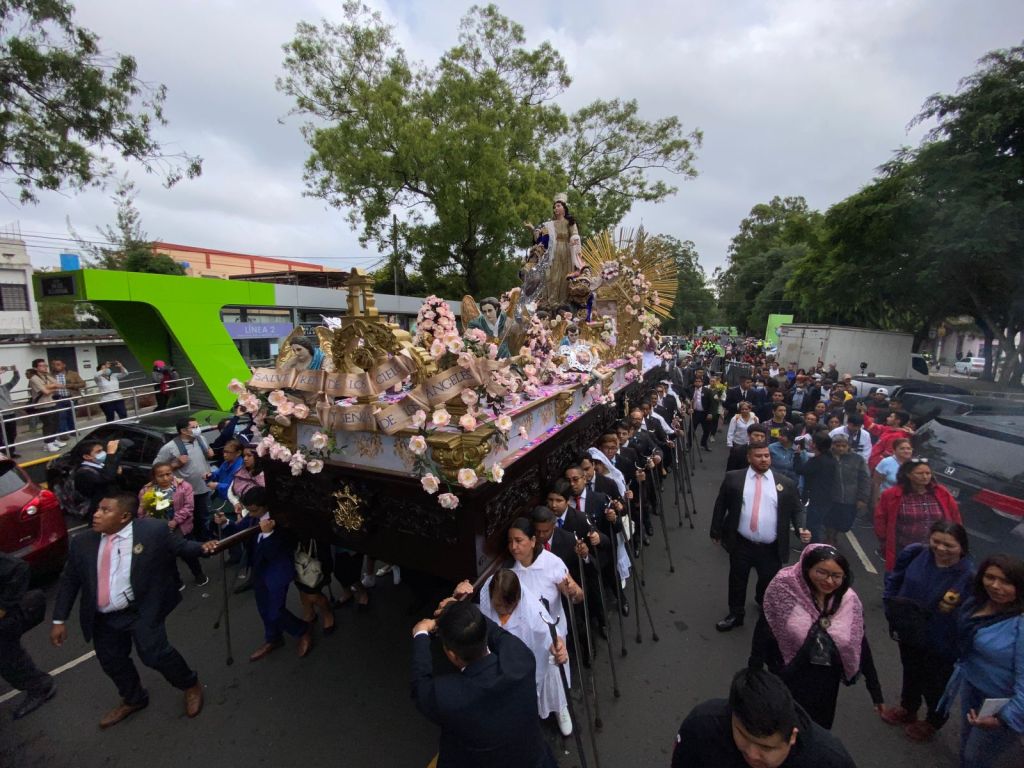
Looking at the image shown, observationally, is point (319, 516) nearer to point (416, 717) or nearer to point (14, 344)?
point (416, 717)

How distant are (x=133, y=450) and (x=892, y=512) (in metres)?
9.17

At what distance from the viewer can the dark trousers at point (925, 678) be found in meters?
2.99

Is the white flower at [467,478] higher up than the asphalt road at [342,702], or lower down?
higher up

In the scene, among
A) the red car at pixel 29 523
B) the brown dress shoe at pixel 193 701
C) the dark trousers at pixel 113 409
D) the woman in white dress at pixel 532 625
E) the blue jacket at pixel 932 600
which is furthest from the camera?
the dark trousers at pixel 113 409

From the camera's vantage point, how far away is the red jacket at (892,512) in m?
3.82

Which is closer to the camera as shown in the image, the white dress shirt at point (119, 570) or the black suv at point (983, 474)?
the white dress shirt at point (119, 570)

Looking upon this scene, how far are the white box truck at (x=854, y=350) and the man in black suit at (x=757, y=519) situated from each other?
18720 millimetres

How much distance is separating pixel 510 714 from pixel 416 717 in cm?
185

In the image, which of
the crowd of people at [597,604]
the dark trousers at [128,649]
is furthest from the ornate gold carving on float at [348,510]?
the dark trousers at [128,649]

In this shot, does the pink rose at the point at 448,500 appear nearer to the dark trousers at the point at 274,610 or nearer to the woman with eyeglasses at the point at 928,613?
the dark trousers at the point at 274,610

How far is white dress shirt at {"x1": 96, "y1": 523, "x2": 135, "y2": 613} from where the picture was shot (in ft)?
10.1

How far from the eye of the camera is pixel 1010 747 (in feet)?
8.23

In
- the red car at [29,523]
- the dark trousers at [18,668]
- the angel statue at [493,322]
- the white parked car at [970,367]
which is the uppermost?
the angel statue at [493,322]

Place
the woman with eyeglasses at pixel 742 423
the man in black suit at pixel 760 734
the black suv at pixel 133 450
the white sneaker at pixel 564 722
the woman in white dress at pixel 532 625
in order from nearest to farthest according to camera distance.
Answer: the man in black suit at pixel 760 734 < the woman in white dress at pixel 532 625 < the white sneaker at pixel 564 722 < the black suv at pixel 133 450 < the woman with eyeglasses at pixel 742 423
